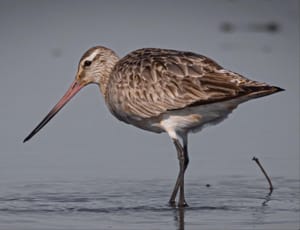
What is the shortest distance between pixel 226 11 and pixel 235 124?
8566 millimetres

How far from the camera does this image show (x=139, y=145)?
1437 cm

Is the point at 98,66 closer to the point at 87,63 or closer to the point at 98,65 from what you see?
the point at 98,65

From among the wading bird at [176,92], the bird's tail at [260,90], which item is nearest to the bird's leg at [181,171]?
the wading bird at [176,92]

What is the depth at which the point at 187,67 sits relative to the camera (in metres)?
12.2

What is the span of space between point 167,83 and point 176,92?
0.18m

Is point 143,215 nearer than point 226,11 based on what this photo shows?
Yes

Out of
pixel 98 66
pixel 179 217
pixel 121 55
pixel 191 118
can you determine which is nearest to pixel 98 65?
pixel 98 66

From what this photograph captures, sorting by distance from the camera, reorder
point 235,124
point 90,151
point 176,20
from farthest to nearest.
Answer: point 176,20, point 235,124, point 90,151

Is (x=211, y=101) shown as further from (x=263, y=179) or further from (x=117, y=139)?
(x=117, y=139)

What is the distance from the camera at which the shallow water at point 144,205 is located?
36.4 feet

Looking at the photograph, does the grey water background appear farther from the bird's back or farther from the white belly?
the bird's back

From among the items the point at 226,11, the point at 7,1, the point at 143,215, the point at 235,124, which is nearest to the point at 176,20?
the point at 226,11

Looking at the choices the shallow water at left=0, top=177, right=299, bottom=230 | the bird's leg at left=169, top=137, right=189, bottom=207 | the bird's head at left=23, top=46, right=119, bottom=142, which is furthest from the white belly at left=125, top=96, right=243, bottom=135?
the bird's head at left=23, top=46, right=119, bottom=142

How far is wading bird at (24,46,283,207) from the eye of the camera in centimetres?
1180
